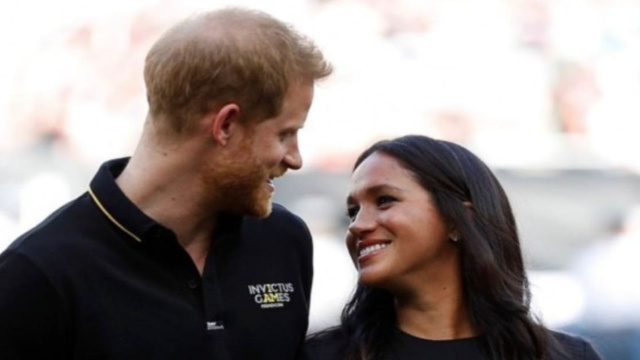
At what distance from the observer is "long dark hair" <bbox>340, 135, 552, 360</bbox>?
3238 mm

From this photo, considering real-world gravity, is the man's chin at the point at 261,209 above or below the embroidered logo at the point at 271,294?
above

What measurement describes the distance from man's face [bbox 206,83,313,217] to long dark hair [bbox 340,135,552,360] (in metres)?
0.38

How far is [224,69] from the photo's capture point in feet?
9.62

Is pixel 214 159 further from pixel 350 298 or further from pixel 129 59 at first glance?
pixel 129 59

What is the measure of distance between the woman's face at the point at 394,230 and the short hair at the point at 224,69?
0.37 meters

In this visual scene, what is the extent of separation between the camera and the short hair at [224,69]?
293 cm

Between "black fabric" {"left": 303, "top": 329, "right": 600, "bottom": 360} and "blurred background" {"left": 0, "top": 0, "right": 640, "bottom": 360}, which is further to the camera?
"blurred background" {"left": 0, "top": 0, "right": 640, "bottom": 360}

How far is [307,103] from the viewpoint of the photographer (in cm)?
302

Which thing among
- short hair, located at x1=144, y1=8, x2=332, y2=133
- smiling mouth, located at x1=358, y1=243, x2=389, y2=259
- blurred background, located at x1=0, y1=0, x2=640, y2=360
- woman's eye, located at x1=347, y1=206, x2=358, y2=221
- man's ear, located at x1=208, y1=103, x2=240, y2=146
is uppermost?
short hair, located at x1=144, y1=8, x2=332, y2=133

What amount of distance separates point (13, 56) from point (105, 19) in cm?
49

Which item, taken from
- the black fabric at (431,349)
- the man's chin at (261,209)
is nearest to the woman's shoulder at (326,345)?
the black fabric at (431,349)

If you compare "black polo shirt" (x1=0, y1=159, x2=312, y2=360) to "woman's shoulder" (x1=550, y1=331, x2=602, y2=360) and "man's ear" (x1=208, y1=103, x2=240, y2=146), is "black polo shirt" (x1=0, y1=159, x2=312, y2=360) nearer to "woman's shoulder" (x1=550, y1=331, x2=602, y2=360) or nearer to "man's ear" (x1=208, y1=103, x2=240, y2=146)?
"man's ear" (x1=208, y1=103, x2=240, y2=146)

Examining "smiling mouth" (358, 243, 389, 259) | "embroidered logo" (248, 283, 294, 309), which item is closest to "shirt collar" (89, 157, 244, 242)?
"embroidered logo" (248, 283, 294, 309)

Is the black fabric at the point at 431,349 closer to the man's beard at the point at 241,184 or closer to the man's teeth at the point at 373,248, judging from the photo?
the man's teeth at the point at 373,248
